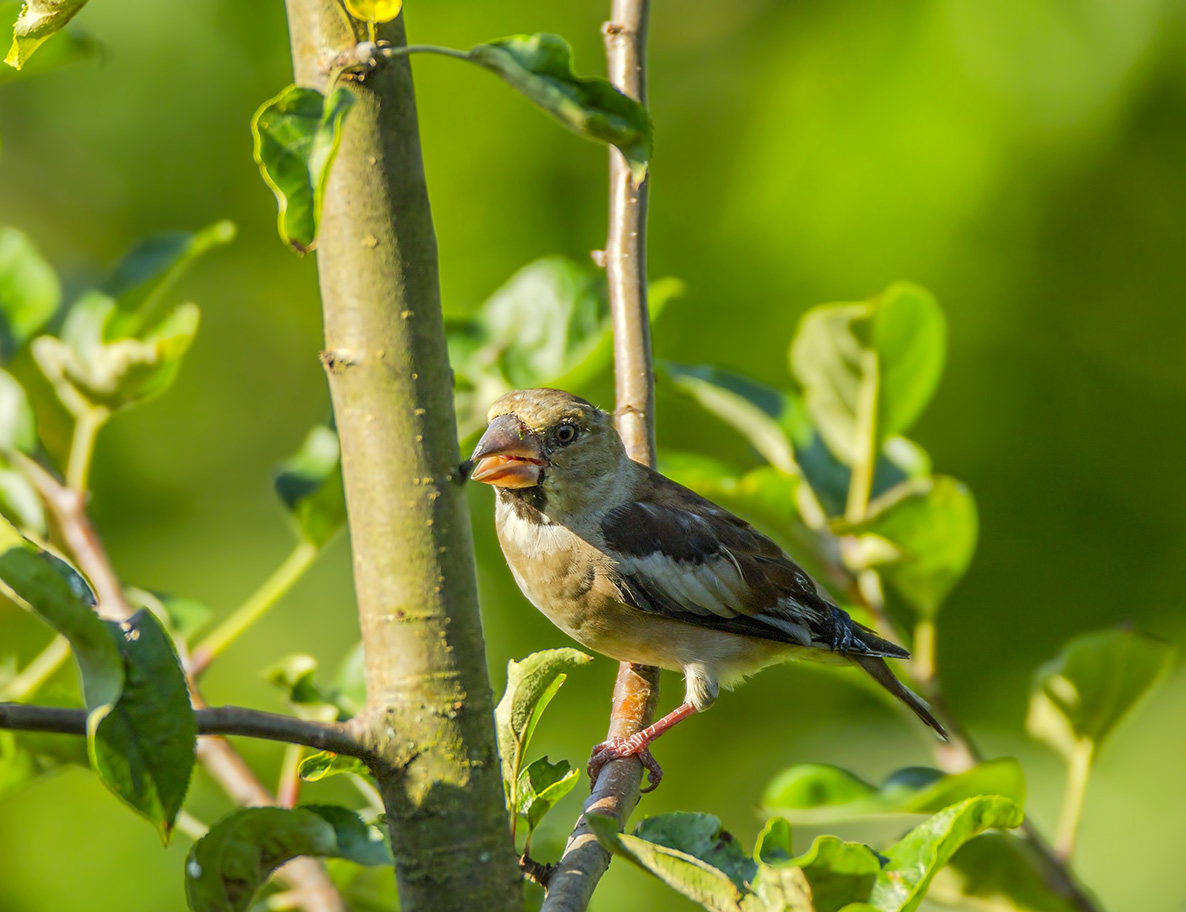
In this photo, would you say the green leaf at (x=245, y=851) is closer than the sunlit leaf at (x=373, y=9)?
No

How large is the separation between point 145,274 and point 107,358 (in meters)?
0.23

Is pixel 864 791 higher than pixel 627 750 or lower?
lower

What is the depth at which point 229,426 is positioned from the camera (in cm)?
423

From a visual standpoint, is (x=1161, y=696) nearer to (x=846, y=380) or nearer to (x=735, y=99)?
(x=846, y=380)

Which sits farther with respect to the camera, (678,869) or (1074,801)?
(1074,801)

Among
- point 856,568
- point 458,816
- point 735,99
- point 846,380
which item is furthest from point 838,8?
point 458,816

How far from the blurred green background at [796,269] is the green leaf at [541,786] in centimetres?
223

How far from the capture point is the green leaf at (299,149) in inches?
38.7

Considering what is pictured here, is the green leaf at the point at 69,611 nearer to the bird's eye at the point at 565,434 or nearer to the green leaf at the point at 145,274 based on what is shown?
the green leaf at the point at 145,274

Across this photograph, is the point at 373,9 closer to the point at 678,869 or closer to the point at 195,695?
the point at 678,869

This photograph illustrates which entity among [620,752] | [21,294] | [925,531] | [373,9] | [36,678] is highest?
[373,9]

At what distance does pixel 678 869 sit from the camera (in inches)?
47.0

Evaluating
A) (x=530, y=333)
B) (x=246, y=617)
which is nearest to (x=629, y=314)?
(x=530, y=333)

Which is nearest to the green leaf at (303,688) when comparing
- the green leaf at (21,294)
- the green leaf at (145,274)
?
the green leaf at (145,274)
